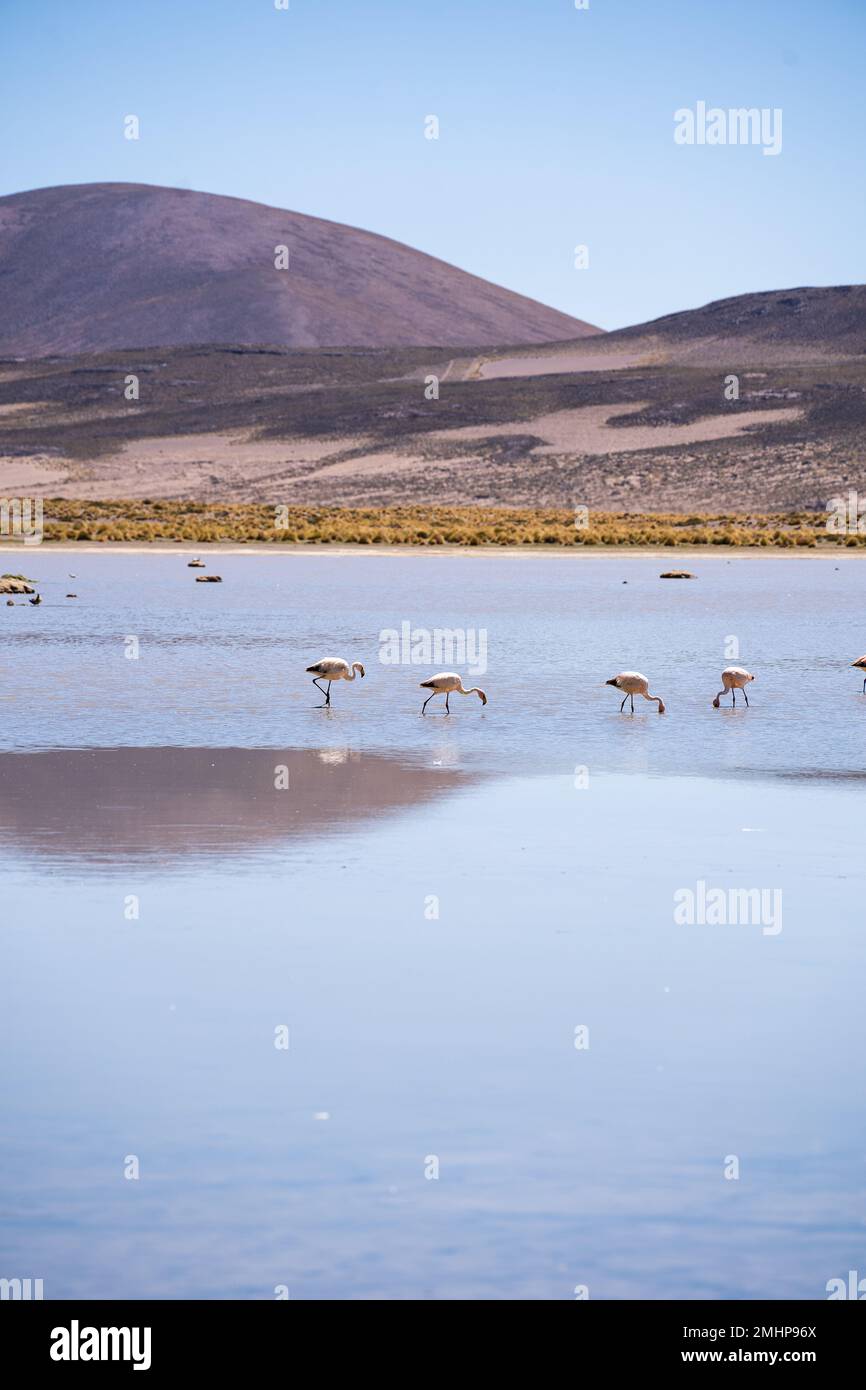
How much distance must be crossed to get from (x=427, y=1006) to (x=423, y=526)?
59532 mm

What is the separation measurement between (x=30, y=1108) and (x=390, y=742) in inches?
337

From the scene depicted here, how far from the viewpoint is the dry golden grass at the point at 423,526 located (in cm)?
5444

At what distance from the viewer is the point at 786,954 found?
7.60m

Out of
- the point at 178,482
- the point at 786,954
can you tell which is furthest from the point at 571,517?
the point at 786,954

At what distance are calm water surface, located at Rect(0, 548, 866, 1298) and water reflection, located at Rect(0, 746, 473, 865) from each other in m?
0.04

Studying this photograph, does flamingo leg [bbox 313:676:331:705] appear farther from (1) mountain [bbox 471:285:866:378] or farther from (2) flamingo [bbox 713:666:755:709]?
(1) mountain [bbox 471:285:866:378]

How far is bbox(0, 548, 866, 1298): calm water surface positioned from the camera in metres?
4.80

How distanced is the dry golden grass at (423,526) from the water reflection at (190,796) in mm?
39087

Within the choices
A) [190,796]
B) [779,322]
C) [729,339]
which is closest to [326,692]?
[190,796]

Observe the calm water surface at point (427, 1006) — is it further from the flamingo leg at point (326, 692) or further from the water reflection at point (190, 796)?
the flamingo leg at point (326, 692)

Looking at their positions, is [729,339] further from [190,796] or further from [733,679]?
[190,796]

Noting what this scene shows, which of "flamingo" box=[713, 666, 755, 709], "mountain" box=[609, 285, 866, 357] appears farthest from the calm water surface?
"mountain" box=[609, 285, 866, 357]

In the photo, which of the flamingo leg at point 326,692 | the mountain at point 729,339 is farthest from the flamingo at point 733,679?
the mountain at point 729,339

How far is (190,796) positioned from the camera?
11.2 m
